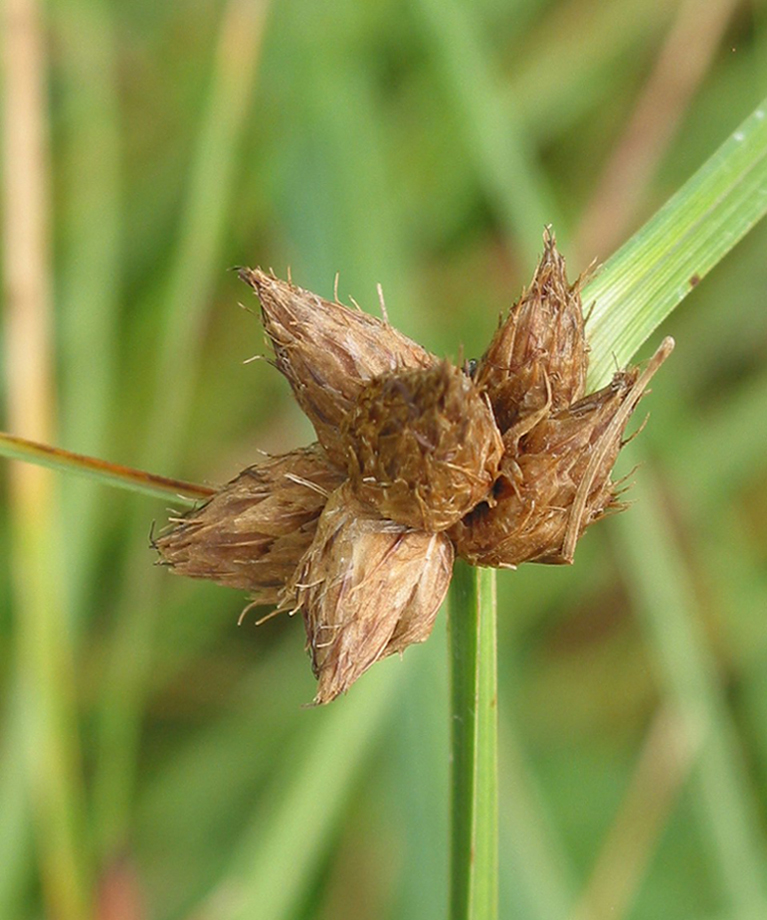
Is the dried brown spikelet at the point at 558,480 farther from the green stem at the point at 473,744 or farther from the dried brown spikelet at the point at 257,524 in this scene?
the dried brown spikelet at the point at 257,524

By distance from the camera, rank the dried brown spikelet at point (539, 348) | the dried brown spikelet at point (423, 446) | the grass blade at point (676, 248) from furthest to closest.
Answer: the grass blade at point (676, 248) < the dried brown spikelet at point (539, 348) < the dried brown spikelet at point (423, 446)

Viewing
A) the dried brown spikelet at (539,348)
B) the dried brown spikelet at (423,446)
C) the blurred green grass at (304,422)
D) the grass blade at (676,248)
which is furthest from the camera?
the blurred green grass at (304,422)

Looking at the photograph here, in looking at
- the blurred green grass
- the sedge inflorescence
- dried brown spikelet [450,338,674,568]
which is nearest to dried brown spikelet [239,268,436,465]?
the sedge inflorescence

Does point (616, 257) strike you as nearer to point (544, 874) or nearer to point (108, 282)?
point (544, 874)

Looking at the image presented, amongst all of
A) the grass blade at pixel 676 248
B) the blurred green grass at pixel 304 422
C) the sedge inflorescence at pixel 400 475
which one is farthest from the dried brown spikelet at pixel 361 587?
the blurred green grass at pixel 304 422

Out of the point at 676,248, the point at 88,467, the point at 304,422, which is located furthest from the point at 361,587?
the point at 304,422

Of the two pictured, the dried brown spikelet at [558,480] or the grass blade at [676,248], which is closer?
the dried brown spikelet at [558,480]

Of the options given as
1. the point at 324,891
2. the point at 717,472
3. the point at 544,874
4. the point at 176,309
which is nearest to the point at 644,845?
the point at 544,874
